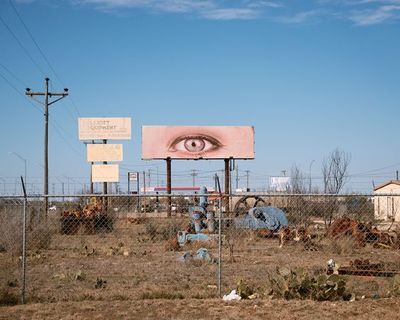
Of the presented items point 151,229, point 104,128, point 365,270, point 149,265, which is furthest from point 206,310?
point 104,128

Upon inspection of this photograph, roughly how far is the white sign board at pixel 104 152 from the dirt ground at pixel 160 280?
16.4 meters

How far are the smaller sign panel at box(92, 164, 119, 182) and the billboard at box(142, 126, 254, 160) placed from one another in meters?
3.40

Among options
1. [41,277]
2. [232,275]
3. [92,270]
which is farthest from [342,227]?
[41,277]

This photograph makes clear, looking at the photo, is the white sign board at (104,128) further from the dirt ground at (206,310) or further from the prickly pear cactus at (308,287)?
the prickly pear cactus at (308,287)

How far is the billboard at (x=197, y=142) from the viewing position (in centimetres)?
3581

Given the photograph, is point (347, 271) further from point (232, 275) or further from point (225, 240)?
point (225, 240)

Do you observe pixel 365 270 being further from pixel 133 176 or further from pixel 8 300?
pixel 133 176

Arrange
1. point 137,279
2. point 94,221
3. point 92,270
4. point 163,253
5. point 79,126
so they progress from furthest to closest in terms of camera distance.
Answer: point 79,126 → point 94,221 → point 163,253 → point 92,270 → point 137,279

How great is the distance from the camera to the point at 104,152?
3819cm

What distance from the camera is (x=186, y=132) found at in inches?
1446

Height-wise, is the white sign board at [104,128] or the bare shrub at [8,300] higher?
the white sign board at [104,128]

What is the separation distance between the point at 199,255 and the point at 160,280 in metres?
3.11

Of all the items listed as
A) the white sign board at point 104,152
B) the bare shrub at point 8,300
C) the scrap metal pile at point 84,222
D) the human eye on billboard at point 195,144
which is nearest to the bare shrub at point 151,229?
the scrap metal pile at point 84,222

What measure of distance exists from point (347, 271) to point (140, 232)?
11865 mm
